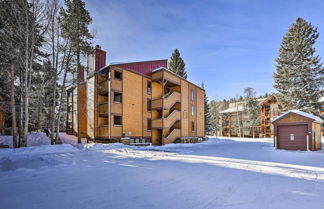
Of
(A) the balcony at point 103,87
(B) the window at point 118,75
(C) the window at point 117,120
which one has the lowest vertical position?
(C) the window at point 117,120

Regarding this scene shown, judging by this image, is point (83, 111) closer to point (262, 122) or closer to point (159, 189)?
point (159, 189)

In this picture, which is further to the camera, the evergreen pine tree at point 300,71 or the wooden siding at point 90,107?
the evergreen pine tree at point 300,71

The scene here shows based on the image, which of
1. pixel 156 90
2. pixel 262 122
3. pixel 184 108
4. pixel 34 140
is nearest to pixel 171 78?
pixel 156 90

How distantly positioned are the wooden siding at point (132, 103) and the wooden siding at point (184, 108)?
607 cm

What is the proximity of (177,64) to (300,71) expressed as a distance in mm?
21355

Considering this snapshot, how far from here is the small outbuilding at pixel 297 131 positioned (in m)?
14.7

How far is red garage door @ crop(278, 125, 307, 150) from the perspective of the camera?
592 inches

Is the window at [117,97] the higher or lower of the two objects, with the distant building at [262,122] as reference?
higher

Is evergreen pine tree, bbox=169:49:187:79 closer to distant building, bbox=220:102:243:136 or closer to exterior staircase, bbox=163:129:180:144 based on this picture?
exterior staircase, bbox=163:129:180:144

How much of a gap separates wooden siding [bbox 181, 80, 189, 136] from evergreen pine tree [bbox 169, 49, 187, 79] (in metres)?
12.8

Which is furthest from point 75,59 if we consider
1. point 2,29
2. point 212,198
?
point 212,198

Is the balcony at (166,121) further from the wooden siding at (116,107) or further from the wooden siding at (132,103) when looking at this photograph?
the wooden siding at (116,107)

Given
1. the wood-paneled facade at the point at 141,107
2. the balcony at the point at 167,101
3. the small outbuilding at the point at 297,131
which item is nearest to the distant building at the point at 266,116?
the wood-paneled facade at the point at 141,107

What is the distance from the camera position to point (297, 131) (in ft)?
50.2
